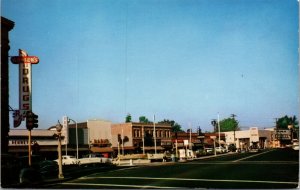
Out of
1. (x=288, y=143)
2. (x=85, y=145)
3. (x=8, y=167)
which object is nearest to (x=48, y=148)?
(x=85, y=145)

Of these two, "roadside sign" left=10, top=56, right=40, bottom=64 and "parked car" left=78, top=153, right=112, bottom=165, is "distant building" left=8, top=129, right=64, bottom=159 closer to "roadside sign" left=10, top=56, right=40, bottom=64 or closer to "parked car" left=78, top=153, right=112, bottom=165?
"parked car" left=78, top=153, right=112, bottom=165

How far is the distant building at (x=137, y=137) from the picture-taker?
276 feet

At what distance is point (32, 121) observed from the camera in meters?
22.8

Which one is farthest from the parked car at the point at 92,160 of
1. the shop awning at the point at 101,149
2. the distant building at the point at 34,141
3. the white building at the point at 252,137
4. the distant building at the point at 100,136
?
the white building at the point at 252,137

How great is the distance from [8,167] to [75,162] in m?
24.0

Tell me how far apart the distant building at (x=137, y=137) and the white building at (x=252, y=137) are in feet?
204

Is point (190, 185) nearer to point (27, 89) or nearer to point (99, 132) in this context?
point (27, 89)

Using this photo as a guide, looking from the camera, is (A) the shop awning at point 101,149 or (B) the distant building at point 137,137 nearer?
(A) the shop awning at point 101,149

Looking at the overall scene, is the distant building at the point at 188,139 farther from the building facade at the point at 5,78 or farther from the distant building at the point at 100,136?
the building facade at the point at 5,78

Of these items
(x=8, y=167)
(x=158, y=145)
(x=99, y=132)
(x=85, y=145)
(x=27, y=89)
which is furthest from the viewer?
(x=158, y=145)

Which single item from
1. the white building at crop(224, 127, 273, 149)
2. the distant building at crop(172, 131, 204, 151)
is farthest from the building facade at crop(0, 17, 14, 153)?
the white building at crop(224, 127, 273, 149)

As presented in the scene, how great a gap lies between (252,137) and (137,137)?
76.7m

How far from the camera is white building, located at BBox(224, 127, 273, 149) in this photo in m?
148

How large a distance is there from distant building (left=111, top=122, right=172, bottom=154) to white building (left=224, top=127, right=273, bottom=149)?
204 feet
